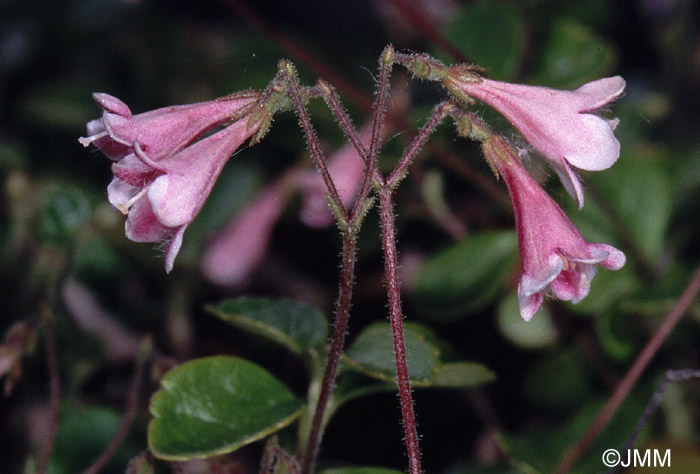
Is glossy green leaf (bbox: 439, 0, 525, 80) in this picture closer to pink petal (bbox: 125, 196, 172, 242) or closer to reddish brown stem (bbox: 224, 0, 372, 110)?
reddish brown stem (bbox: 224, 0, 372, 110)

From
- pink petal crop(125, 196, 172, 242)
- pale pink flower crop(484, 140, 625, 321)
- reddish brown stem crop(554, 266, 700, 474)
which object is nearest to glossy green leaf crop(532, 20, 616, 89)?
reddish brown stem crop(554, 266, 700, 474)

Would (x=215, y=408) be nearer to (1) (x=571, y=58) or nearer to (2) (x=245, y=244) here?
(2) (x=245, y=244)

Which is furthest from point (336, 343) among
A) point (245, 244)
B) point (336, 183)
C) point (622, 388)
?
point (245, 244)

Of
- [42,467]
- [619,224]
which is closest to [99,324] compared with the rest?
[42,467]

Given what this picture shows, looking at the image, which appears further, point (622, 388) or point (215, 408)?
point (622, 388)

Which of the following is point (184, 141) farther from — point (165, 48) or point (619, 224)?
point (165, 48)

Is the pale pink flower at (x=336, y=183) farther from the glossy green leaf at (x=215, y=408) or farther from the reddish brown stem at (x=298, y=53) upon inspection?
the glossy green leaf at (x=215, y=408)
